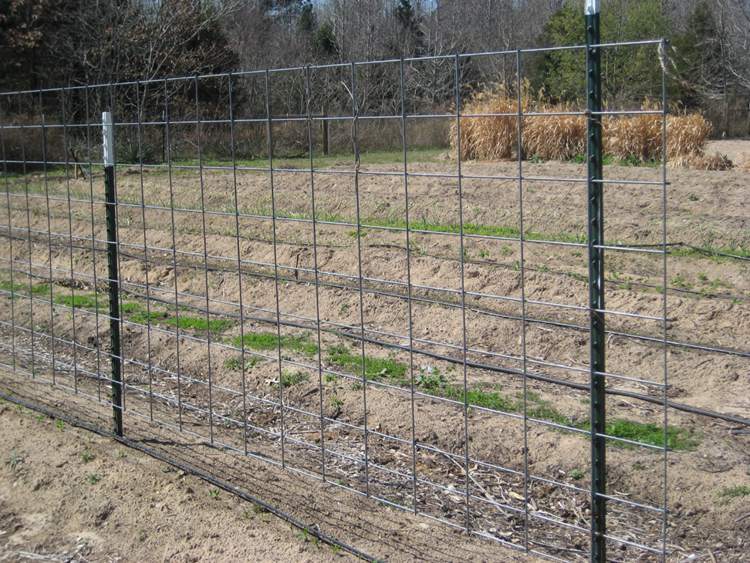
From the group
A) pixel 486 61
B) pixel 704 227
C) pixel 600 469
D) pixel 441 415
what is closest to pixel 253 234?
pixel 704 227

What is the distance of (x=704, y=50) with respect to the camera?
111 feet

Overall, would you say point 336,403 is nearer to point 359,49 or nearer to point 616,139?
point 616,139

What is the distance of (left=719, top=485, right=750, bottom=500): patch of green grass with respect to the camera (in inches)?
186

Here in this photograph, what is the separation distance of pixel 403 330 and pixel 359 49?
27.8 m

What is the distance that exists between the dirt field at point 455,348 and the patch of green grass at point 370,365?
1.1 inches

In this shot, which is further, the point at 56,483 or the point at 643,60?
the point at 643,60

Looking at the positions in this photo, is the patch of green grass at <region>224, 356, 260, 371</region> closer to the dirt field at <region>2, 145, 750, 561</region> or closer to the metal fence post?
the dirt field at <region>2, 145, 750, 561</region>

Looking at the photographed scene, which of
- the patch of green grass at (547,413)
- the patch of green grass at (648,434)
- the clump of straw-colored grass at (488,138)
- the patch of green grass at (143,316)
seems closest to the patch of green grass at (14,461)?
the patch of green grass at (547,413)

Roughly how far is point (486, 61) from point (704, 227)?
79.6ft

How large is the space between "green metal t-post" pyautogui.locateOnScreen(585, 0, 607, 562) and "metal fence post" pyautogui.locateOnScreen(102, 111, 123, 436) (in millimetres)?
3021

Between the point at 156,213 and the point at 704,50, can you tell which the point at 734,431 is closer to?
the point at 156,213

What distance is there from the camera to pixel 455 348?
416 cm

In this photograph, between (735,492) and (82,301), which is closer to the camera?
(735,492)

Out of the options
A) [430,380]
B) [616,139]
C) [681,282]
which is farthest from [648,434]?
[616,139]
